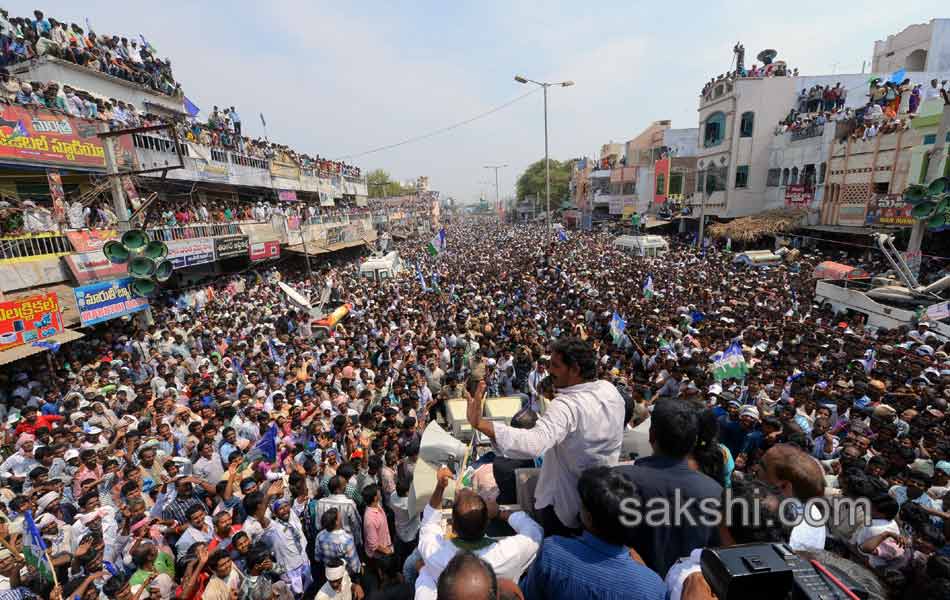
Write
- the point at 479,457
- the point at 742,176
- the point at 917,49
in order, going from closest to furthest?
the point at 479,457 → the point at 917,49 → the point at 742,176

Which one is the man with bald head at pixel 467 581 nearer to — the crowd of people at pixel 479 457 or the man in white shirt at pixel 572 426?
the crowd of people at pixel 479 457

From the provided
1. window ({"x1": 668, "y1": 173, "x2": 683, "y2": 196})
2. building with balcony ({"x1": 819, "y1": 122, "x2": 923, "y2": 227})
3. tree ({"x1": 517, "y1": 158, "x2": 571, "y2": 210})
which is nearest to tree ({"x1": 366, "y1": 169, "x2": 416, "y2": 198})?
tree ({"x1": 517, "y1": 158, "x2": 571, "y2": 210})

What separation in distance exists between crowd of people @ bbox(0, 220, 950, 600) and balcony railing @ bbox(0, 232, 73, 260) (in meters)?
2.23

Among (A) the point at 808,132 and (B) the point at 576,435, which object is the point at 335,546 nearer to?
(B) the point at 576,435

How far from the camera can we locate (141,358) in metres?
10.3

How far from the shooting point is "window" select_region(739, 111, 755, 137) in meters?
26.5

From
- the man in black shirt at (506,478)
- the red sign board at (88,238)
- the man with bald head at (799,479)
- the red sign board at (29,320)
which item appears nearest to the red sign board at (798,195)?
the man with bald head at (799,479)

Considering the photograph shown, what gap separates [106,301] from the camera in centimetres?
1088

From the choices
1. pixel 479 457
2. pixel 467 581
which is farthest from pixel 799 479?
pixel 479 457

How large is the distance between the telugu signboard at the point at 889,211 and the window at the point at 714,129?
1250cm

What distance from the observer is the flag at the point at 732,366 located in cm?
708

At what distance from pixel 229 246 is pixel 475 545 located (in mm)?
17409

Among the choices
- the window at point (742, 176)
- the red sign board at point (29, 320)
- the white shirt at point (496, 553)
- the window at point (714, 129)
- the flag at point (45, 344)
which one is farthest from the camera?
the window at point (714, 129)

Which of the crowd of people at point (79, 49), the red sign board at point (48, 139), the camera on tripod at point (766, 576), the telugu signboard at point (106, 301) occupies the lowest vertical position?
the telugu signboard at point (106, 301)
